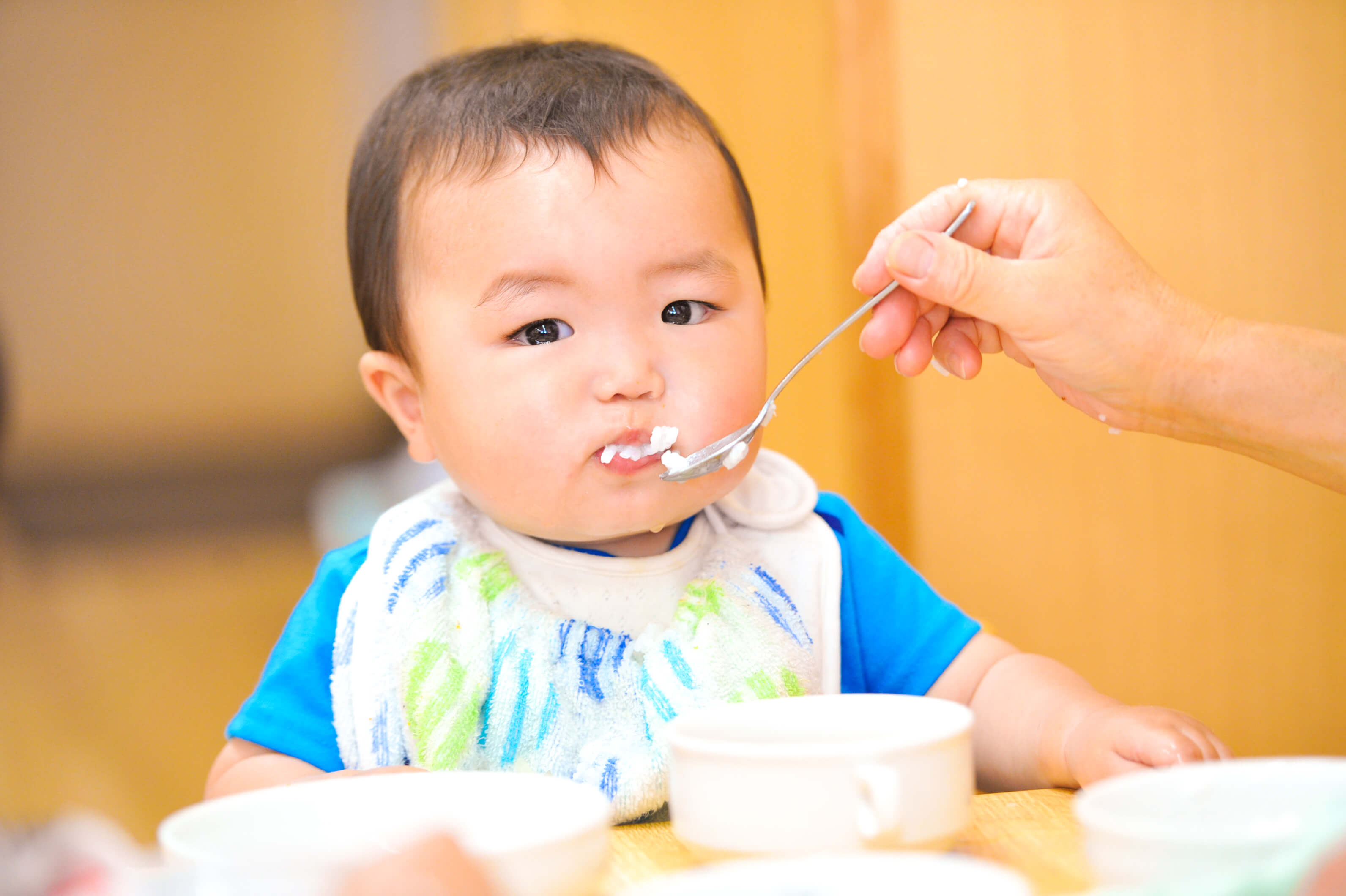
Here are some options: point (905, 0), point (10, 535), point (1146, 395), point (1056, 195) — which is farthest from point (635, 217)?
point (10, 535)

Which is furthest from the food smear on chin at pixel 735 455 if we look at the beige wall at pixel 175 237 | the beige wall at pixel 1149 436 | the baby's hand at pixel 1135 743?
the beige wall at pixel 175 237

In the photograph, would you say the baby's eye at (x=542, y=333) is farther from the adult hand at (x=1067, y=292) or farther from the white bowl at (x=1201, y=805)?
the white bowl at (x=1201, y=805)

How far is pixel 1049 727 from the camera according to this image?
3.09 feet

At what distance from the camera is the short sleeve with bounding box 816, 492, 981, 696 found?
111cm

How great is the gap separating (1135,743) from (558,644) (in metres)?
0.48

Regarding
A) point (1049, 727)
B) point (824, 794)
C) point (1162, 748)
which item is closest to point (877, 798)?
point (824, 794)

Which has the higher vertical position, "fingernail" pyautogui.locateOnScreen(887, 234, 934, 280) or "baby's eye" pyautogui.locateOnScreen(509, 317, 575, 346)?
"fingernail" pyautogui.locateOnScreen(887, 234, 934, 280)

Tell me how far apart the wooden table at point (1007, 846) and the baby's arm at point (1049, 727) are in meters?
0.10

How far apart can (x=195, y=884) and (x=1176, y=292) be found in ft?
2.68

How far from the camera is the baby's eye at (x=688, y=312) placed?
101 centimetres

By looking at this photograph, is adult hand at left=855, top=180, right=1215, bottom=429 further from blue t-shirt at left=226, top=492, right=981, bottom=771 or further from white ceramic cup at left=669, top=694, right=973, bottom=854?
white ceramic cup at left=669, top=694, right=973, bottom=854

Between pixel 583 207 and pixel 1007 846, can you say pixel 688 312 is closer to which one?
pixel 583 207

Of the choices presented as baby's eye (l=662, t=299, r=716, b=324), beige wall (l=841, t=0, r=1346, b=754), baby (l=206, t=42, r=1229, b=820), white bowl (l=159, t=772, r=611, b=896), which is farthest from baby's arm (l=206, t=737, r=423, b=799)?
beige wall (l=841, t=0, r=1346, b=754)

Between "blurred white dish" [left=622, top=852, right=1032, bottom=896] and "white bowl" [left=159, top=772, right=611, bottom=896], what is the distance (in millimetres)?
40
